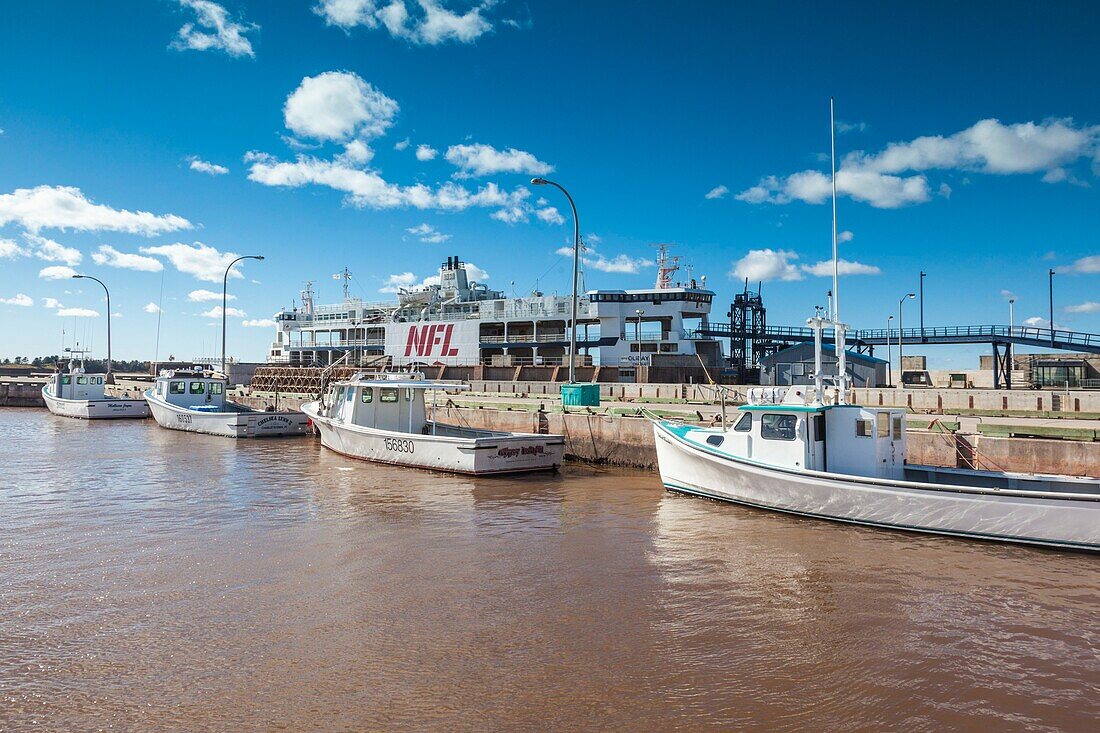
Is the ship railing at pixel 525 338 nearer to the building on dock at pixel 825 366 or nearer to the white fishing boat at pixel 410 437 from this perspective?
the building on dock at pixel 825 366

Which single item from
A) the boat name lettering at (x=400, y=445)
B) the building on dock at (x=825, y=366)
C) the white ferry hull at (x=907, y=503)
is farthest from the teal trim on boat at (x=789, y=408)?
the building on dock at (x=825, y=366)

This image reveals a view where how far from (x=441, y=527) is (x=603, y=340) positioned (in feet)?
109

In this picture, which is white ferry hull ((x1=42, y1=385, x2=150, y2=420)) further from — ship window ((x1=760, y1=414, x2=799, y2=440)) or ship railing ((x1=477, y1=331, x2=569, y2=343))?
ship window ((x1=760, y1=414, x2=799, y2=440))

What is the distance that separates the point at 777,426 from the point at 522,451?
24.8ft

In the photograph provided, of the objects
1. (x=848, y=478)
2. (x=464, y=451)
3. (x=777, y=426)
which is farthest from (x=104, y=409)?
(x=848, y=478)

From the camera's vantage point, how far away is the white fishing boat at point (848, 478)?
36.9 feet

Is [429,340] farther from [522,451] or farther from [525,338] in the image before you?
[522,451]

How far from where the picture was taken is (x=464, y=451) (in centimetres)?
1889

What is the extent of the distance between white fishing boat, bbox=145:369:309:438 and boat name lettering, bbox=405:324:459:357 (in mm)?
18123

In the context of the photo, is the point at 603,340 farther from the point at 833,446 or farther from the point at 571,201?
the point at 833,446

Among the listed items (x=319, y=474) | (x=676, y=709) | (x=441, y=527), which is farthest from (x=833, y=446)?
(x=319, y=474)

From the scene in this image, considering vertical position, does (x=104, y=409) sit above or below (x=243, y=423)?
above

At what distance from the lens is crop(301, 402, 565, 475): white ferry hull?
18781 millimetres

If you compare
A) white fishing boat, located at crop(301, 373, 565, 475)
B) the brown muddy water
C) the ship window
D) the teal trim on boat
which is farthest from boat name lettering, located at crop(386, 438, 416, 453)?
the ship window
